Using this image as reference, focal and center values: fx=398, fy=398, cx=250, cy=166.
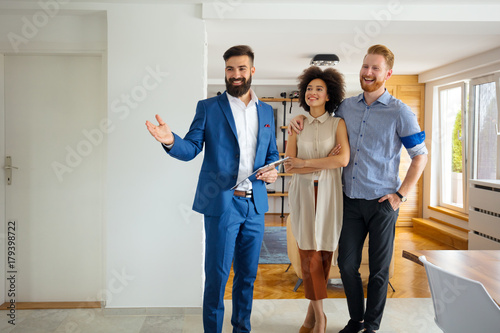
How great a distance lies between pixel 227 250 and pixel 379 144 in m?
1.04

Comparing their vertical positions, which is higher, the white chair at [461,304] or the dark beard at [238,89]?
the dark beard at [238,89]

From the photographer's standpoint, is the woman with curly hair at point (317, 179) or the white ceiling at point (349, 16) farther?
the white ceiling at point (349, 16)

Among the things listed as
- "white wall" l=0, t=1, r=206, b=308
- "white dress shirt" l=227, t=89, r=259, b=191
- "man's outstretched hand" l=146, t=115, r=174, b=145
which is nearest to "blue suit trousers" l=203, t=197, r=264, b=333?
"white dress shirt" l=227, t=89, r=259, b=191

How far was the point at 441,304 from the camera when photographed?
1.38 meters

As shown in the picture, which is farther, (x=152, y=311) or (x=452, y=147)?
(x=452, y=147)

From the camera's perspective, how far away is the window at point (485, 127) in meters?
5.20

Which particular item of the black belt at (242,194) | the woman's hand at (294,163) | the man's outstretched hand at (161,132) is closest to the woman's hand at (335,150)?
the woman's hand at (294,163)

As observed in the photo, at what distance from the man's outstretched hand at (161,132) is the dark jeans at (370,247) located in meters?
1.09

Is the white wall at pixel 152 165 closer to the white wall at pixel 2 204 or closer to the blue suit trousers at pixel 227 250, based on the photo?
the blue suit trousers at pixel 227 250

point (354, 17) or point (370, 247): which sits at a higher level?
point (354, 17)

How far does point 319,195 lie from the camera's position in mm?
2309

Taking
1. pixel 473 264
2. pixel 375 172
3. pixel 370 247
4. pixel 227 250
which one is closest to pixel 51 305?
pixel 227 250

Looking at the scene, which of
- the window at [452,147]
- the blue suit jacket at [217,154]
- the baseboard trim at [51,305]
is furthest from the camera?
the window at [452,147]

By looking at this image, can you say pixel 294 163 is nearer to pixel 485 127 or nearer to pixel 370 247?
pixel 370 247
